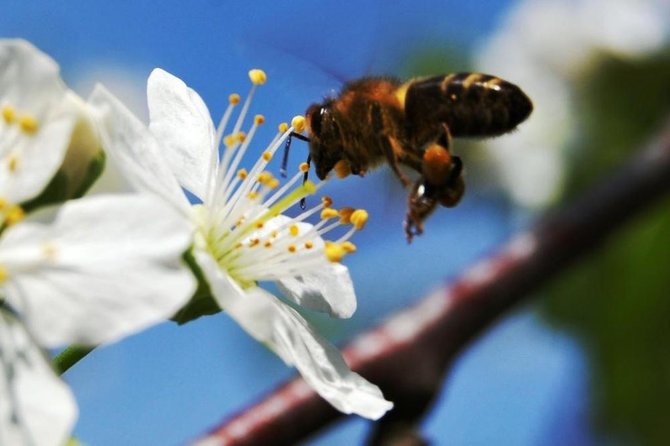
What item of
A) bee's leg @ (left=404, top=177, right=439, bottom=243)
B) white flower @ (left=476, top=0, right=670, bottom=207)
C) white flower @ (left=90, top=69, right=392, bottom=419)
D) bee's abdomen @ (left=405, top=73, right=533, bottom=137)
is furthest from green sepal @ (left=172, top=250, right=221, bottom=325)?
white flower @ (left=476, top=0, right=670, bottom=207)

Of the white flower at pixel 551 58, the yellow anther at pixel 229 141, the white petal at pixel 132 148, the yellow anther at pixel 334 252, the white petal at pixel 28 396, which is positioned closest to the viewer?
the white petal at pixel 28 396

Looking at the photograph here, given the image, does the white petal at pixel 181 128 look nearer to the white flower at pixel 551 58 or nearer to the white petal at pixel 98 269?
the white petal at pixel 98 269

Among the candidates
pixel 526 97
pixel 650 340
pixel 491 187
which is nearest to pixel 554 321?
pixel 650 340

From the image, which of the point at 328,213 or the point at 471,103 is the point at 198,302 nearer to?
the point at 328,213

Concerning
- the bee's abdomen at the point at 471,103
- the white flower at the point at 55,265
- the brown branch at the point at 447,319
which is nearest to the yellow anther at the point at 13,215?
the white flower at the point at 55,265

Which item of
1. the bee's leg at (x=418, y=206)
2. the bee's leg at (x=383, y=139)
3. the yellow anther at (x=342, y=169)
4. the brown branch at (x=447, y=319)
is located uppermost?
the bee's leg at (x=383, y=139)

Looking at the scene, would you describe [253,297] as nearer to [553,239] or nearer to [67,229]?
[67,229]

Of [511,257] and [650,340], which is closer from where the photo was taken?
[511,257]
